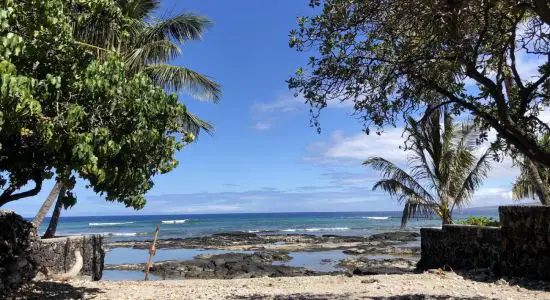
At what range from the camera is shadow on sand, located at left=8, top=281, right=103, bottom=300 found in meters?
8.92

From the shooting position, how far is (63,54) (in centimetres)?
692

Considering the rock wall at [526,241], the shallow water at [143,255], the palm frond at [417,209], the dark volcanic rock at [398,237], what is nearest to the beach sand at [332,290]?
the rock wall at [526,241]

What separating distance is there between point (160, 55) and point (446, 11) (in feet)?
38.5

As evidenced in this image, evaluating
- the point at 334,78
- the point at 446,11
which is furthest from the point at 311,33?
the point at 446,11

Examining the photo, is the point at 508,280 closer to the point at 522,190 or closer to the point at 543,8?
the point at 543,8

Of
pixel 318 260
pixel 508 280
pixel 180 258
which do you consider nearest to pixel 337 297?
pixel 508 280

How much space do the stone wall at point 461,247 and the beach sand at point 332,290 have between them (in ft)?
2.95

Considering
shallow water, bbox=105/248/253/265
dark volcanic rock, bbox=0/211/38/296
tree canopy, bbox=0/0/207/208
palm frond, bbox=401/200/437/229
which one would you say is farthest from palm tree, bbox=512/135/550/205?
shallow water, bbox=105/248/253/265

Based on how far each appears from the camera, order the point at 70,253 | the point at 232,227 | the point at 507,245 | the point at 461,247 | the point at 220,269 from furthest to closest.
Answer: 1. the point at 232,227
2. the point at 220,269
3. the point at 461,247
4. the point at 70,253
5. the point at 507,245

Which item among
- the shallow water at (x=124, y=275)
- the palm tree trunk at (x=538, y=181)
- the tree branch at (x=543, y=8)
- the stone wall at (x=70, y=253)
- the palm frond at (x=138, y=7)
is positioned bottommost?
the shallow water at (x=124, y=275)

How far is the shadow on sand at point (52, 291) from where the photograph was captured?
8922 millimetres

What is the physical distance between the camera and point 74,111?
6.09m

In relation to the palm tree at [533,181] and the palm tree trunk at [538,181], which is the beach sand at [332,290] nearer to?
the palm tree at [533,181]

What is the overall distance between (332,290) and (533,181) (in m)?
7.00
